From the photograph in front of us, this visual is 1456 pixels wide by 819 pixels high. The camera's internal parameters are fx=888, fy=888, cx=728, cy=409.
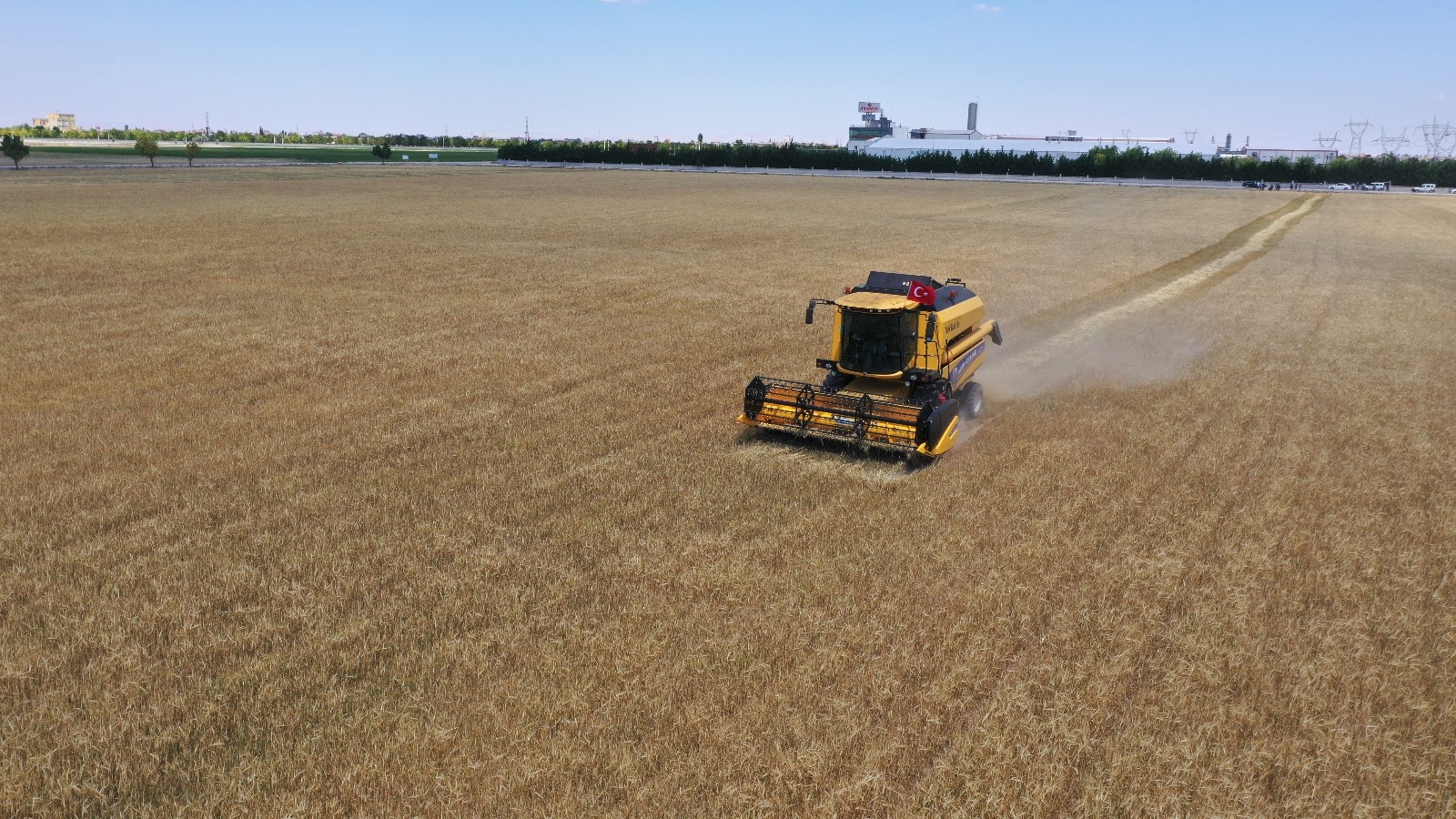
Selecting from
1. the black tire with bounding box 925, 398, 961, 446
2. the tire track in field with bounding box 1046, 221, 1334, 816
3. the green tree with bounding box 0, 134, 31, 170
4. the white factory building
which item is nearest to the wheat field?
the tire track in field with bounding box 1046, 221, 1334, 816

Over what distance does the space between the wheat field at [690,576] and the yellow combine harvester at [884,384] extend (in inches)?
20.8

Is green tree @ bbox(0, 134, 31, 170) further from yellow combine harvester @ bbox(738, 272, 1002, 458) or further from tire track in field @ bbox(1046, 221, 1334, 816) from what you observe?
tire track in field @ bbox(1046, 221, 1334, 816)

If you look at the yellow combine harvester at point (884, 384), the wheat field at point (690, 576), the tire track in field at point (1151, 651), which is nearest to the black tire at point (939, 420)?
the yellow combine harvester at point (884, 384)

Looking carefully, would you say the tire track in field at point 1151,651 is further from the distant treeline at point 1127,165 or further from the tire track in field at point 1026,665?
the distant treeline at point 1127,165

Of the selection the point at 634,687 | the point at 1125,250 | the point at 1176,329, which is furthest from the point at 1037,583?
the point at 1125,250

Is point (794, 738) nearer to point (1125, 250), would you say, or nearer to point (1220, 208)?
point (1125, 250)

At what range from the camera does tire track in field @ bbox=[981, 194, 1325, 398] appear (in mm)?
16547

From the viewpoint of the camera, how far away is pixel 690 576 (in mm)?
8445

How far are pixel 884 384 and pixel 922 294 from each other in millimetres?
1381

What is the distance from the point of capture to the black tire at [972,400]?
13.5 m

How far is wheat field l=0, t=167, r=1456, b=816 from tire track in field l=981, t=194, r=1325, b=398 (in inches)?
7.4

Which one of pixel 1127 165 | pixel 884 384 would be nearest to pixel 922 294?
pixel 884 384

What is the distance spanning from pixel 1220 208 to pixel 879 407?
213 ft

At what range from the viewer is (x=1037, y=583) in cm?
841
